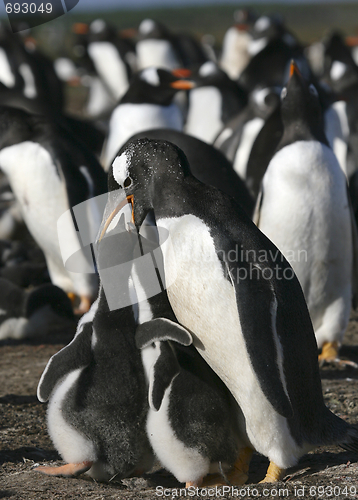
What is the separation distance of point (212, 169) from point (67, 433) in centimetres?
250

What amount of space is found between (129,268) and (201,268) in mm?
289

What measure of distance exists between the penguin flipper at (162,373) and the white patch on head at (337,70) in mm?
10346

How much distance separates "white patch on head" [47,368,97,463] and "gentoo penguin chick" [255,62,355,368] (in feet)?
6.14

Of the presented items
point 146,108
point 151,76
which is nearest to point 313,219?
point 146,108

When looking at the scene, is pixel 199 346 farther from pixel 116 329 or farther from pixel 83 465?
pixel 83 465

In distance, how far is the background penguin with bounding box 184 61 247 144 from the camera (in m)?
9.91

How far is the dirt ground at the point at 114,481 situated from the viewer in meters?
2.39

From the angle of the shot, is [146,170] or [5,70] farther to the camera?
[5,70]

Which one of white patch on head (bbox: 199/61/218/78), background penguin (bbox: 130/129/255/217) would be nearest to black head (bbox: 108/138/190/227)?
background penguin (bbox: 130/129/255/217)

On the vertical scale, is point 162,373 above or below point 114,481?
above

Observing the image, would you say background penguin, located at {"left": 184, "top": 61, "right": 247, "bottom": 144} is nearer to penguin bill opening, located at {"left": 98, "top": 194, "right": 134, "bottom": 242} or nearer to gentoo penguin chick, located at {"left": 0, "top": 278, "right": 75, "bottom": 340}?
gentoo penguin chick, located at {"left": 0, "top": 278, "right": 75, "bottom": 340}

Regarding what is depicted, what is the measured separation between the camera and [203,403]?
8.50ft

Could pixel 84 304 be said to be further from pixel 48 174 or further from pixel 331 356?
pixel 331 356

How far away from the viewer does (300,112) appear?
164 inches
